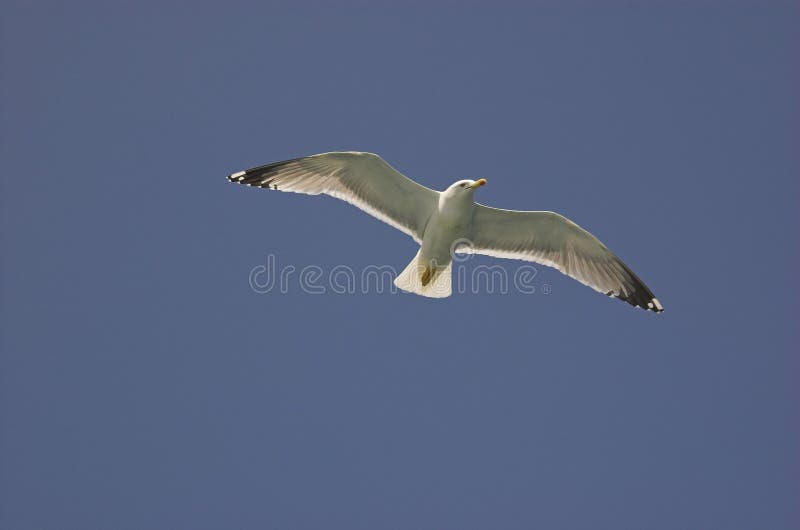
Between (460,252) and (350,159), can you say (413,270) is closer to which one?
(460,252)

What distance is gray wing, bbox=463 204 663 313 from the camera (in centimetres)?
859

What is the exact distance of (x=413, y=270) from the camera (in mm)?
8578

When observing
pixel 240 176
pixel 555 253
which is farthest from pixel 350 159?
pixel 555 253

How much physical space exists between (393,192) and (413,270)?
0.77 m

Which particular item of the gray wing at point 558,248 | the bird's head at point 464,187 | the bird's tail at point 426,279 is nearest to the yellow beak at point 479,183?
the bird's head at point 464,187

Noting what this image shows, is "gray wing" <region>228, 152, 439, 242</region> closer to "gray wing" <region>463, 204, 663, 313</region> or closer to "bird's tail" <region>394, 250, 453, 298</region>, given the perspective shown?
"bird's tail" <region>394, 250, 453, 298</region>

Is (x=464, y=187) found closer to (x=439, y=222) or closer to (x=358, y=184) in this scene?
(x=439, y=222)

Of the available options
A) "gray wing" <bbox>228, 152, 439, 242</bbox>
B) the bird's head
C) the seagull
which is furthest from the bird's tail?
the bird's head

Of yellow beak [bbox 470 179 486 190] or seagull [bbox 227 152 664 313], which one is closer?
yellow beak [bbox 470 179 486 190]

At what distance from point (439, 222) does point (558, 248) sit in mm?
1353

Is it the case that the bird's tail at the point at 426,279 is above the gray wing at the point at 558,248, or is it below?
below

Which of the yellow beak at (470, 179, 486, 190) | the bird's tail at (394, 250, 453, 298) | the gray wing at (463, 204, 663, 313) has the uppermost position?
the yellow beak at (470, 179, 486, 190)

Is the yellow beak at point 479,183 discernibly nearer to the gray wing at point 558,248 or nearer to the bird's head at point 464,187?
the bird's head at point 464,187

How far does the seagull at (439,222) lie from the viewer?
8.30 m
